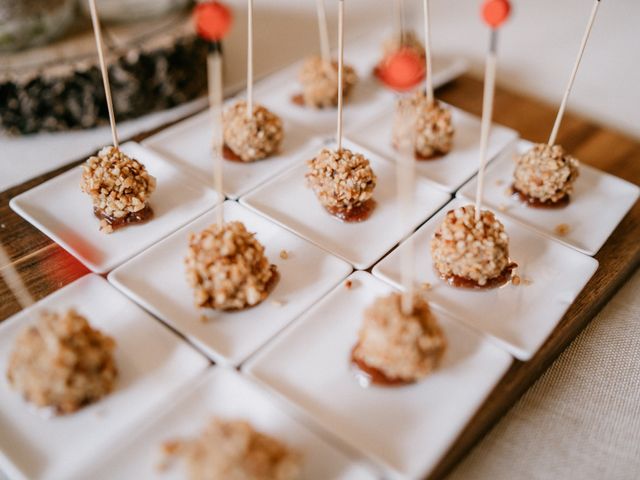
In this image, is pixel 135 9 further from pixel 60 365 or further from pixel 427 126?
pixel 60 365

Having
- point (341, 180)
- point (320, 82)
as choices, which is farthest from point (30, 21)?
point (341, 180)

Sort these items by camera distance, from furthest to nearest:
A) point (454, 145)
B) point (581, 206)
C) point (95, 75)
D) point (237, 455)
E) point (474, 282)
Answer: point (95, 75)
point (454, 145)
point (581, 206)
point (474, 282)
point (237, 455)

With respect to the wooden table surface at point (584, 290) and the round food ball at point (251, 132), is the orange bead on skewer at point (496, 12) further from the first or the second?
the round food ball at point (251, 132)

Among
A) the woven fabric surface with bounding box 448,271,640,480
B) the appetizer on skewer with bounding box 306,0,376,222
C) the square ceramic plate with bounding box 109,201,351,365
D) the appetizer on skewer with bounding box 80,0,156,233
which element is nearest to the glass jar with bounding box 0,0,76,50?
the appetizer on skewer with bounding box 80,0,156,233

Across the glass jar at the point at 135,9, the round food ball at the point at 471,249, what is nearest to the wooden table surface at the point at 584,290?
the round food ball at the point at 471,249


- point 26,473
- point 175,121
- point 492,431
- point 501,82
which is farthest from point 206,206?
point 501,82

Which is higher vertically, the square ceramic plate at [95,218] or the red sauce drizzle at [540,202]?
the red sauce drizzle at [540,202]
